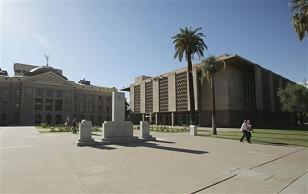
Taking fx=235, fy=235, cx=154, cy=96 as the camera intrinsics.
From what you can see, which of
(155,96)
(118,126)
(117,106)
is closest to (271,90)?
(155,96)

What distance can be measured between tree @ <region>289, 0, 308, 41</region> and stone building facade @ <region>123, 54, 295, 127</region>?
2715 centimetres

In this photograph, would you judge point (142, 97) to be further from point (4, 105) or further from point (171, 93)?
point (4, 105)

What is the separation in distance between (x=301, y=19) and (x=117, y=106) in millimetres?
16077

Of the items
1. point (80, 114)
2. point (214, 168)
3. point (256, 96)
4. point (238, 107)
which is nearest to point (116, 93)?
point (214, 168)

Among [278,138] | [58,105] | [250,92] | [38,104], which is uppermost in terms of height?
[250,92]

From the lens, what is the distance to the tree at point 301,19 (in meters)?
17.8

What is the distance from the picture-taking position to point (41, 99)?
253ft

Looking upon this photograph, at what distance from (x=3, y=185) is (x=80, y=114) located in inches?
3397

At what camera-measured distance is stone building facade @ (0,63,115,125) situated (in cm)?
7344

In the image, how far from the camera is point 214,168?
30.1 feet

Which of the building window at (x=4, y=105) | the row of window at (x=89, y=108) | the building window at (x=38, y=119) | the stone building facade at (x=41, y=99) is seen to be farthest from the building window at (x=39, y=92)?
the row of window at (x=89, y=108)

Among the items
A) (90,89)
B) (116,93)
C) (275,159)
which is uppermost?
(90,89)

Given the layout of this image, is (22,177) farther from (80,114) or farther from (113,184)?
(80,114)

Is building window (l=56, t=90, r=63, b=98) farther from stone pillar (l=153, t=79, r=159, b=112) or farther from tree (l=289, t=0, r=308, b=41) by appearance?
tree (l=289, t=0, r=308, b=41)
